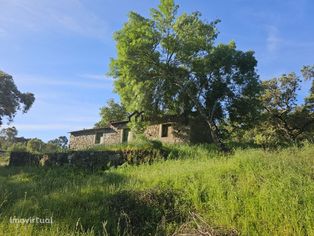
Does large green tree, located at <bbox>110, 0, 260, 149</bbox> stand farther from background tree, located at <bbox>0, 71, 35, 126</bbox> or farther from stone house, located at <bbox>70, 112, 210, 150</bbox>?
background tree, located at <bbox>0, 71, 35, 126</bbox>

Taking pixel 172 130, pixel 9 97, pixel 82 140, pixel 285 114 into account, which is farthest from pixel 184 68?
pixel 9 97

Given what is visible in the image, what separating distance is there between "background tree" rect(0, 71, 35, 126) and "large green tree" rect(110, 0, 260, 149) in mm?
21452

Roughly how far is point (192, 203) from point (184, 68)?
Result: 1797cm

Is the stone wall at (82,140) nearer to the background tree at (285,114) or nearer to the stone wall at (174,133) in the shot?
the stone wall at (174,133)

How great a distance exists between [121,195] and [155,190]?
0.88 metres

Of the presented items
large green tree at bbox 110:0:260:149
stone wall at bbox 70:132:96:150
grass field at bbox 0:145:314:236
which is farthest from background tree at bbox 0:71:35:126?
grass field at bbox 0:145:314:236

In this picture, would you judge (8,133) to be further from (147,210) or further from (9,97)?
(147,210)

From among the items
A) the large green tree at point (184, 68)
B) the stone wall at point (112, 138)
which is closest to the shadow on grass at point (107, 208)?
the large green tree at point (184, 68)

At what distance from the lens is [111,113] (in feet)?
140

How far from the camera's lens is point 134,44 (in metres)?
22.3

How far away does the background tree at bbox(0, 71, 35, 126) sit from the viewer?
38938 millimetres

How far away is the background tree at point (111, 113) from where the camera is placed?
4212cm

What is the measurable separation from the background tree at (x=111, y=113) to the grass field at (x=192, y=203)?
3259 centimetres

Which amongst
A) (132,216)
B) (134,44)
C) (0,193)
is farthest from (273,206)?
(134,44)
